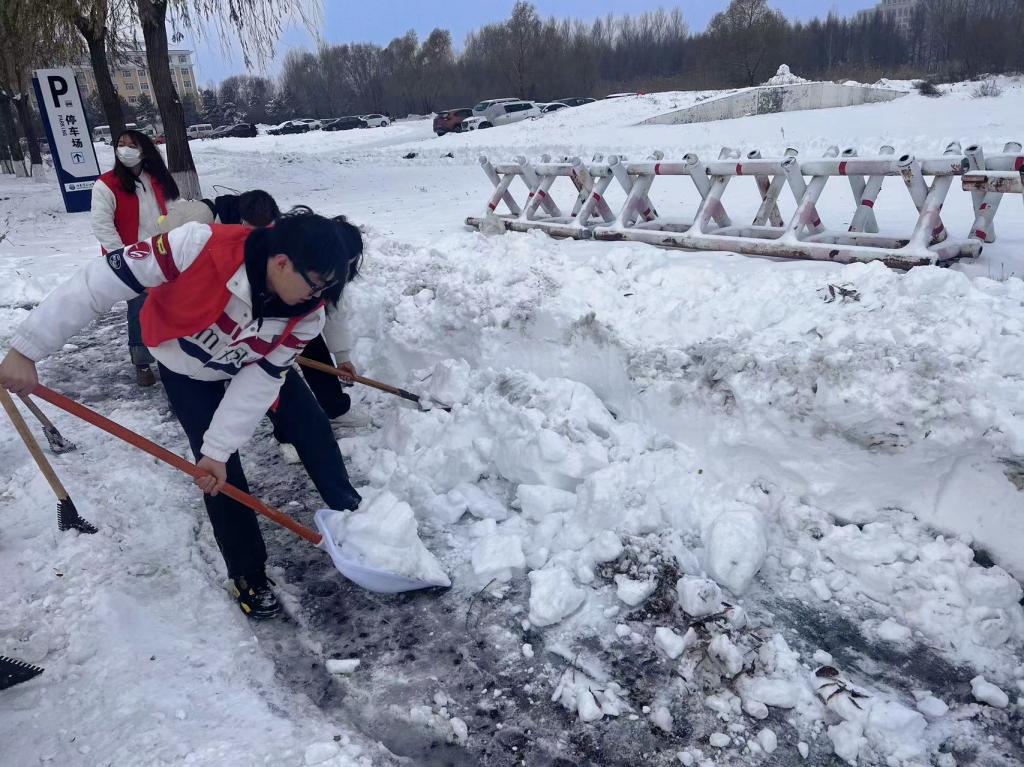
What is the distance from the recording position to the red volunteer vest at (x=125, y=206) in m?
4.44

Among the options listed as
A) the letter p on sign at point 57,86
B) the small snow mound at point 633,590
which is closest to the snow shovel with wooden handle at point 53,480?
the small snow mound at point 633,590

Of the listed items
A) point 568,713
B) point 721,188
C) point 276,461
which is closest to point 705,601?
point 568,713

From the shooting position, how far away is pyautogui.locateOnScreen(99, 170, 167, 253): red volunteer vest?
4.44 metres

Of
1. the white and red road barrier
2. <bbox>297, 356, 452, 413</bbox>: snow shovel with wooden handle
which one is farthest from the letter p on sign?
<bbox>297, 356, 452, 413</bbox>: snow shovel with wooden handle

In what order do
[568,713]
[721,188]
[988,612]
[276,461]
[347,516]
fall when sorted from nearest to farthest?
1. [568,713]
2. [988,612]
3. [347,516]
4. [276,461]
5. [721,188]

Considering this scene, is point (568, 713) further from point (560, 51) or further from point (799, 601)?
point (560, 51)

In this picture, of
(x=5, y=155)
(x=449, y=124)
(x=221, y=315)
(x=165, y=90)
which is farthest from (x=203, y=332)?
(x=449, y=124)

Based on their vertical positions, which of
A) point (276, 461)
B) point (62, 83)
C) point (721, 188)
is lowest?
point (276, 461)

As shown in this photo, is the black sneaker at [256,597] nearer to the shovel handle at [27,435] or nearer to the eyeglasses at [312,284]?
the shovel handle at [27,435]

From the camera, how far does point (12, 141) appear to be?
20188mm

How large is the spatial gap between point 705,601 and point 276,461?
98.4 inches

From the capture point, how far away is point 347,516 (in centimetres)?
301

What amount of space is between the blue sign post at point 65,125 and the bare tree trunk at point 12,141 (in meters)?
10.1

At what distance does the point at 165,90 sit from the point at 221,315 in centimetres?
1009
